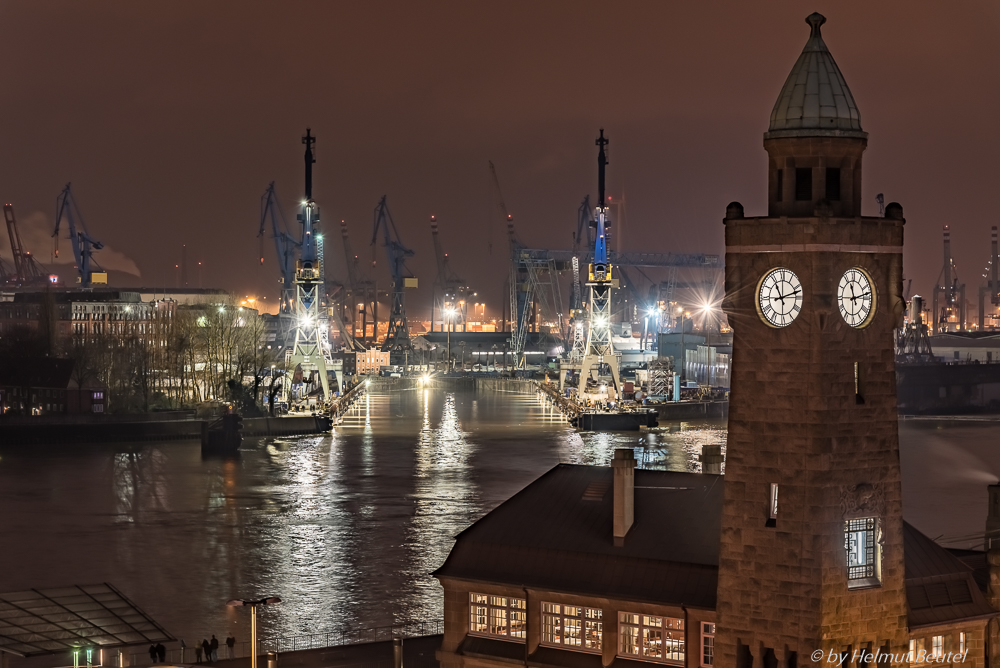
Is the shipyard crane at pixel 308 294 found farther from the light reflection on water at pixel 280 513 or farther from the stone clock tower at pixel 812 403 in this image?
the stone clock tower at pixel 812 403

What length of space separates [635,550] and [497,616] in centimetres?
210

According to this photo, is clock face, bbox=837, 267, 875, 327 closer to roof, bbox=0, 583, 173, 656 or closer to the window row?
the window row

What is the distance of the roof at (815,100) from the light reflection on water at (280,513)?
17413mm

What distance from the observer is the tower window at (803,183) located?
1656 cm

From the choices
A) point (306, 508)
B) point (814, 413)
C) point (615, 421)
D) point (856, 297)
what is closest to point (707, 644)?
point (814, 413)

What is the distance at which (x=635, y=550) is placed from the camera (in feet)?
65.6

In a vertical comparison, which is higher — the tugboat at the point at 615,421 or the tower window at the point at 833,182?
A: the tower window at the point at 833,182

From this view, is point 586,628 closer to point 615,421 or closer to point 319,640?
point 319,640

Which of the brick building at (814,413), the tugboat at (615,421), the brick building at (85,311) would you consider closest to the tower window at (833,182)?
the brick building at (814,413)

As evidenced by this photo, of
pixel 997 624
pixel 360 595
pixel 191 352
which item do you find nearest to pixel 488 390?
pixel 191 352

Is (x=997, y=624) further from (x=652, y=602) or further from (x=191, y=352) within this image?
(x=191, y=352)

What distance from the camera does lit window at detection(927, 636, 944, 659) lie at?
707 inches

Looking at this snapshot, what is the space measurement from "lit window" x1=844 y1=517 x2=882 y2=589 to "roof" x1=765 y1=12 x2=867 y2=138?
432cm

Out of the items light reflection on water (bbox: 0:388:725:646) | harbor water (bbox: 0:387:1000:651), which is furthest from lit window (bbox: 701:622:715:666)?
harbor water (bbox: 0:387:1000:651)
